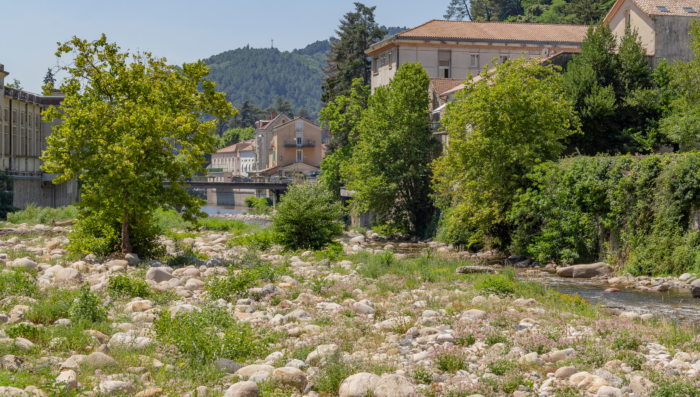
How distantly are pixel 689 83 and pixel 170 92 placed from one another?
2645cm

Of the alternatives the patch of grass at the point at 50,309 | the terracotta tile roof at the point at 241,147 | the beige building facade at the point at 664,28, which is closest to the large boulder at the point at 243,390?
the patch of grass at the point at 50,309

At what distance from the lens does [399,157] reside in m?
39.9

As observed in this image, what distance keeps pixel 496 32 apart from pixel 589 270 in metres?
35.9

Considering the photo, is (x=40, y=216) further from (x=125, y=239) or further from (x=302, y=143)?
(x=302, y=143)

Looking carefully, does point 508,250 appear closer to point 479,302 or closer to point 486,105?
point 486,105

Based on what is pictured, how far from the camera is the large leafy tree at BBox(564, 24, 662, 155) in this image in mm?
33656

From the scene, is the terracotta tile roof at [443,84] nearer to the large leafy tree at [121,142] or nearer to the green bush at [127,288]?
the large leafy tree at [121,142]

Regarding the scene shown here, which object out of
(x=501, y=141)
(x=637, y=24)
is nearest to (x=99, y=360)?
(x=501, y=141)

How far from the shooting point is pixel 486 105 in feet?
89.6

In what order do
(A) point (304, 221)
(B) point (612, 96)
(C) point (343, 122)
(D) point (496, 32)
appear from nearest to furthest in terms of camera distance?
1. (A) point (304, 221)
2. (B) point (612, 96)
3. (C) point (343, 122)
4. (D) point (496, 32)

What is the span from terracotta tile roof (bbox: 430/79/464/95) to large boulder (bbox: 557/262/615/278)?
2289 centimetres

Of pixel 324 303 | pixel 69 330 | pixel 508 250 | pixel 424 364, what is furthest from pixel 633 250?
pixel 69 330

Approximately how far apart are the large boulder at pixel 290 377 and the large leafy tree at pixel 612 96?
28863 millimetres

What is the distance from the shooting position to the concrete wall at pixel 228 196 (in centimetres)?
10138
